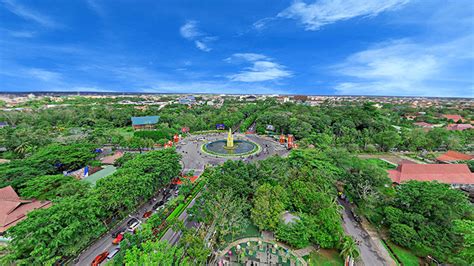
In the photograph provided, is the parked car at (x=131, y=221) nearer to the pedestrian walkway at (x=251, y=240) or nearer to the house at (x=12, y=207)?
the house at (x=12, y=207)

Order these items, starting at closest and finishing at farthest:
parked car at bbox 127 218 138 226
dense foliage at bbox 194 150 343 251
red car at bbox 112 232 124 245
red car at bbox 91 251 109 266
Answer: red car at bbox 91 251 109 266 < dense foliage at bbox 194 150 343 251 < red car at bbox 112 232 124 245 < parked car at bbox 127 218 138 226

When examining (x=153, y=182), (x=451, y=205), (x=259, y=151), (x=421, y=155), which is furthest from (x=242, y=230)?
(x=421, y=155)

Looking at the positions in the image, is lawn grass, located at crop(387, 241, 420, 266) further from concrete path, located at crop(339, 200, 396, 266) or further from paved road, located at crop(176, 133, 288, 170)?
paved road, located at crop(176, 133, 288, 170)

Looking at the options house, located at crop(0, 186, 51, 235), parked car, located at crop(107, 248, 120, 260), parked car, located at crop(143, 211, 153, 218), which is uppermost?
house, located at crop(0, 186, 51, 235)

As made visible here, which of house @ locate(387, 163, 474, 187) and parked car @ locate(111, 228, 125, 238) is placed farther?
house @ locate(387, 163, 474, 187)

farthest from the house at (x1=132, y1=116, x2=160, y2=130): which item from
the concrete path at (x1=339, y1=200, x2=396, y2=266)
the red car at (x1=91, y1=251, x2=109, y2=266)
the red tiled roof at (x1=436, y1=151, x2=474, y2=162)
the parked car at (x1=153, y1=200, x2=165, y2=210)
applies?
the red tiled roof at (x1=436, y1=151, x2=474, y2=162)

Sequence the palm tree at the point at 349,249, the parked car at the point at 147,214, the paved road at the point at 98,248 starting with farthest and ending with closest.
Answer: the parked car at the point at 147,214 → the paved road at the point at 98,248 → the palm tree at the point at 349,249

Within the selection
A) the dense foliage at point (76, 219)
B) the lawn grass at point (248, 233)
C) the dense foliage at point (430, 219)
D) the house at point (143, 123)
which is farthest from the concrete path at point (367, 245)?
the house at point (143, 123)

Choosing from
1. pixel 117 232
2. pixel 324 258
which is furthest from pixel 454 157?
pixel 117 232
